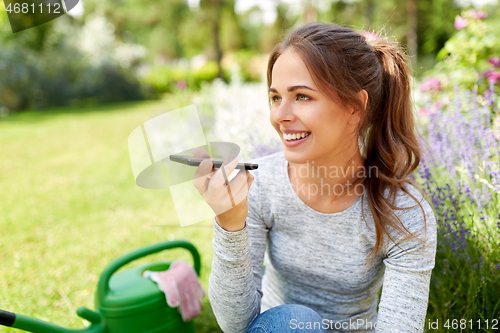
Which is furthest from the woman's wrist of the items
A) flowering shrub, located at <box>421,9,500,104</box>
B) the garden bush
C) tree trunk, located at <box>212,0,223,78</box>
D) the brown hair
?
tree trunk, located at <box>212,0,223,78</box>

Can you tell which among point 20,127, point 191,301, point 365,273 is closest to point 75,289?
point 191,301

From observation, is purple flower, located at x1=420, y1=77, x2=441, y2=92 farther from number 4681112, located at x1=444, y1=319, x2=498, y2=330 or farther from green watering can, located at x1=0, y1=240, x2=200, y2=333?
green watering can, located at x1=0, y1=240, x2=200, y2=333

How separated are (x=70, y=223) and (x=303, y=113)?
3.49m

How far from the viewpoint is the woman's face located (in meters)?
1.22

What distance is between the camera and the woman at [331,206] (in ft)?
4.02

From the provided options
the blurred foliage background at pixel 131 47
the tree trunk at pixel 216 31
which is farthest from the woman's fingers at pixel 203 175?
the tree trunk at pixel 216 31

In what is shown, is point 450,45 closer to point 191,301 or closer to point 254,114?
point 254,114

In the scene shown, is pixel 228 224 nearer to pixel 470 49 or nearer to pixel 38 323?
pixel 38 323

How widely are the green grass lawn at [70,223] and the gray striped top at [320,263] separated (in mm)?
551

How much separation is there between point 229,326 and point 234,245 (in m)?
0.36

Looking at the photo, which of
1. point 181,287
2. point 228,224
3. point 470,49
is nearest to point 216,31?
point 470,49

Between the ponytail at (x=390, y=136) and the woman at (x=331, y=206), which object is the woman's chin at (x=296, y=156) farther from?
the ponytail at (x=390, y=136)

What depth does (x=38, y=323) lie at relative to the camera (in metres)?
1.31

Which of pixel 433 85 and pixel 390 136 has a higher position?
pixel 390 136
